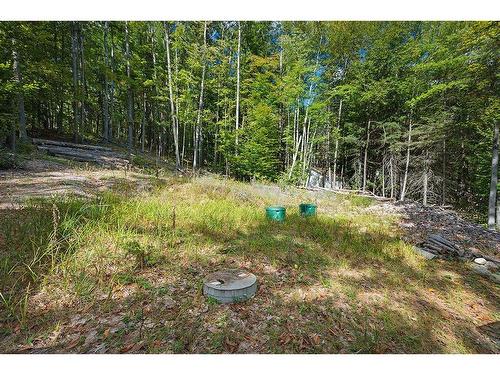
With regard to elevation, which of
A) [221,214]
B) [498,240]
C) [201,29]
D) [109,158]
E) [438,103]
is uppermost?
[201,29]

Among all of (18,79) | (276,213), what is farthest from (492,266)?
(18,79)

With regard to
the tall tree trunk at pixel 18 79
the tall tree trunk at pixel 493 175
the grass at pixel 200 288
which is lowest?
the grass at pixel 200 288

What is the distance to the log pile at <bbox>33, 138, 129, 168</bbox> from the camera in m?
10.9

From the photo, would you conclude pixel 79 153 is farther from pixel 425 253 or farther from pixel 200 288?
pixel 425 253

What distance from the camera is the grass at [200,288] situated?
6.83ft

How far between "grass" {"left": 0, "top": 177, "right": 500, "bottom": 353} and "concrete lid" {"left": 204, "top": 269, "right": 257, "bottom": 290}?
169 millimetres

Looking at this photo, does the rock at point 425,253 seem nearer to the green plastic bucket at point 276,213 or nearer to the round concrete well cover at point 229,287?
the green plastic bucket at point 276,213

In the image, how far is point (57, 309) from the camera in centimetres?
229

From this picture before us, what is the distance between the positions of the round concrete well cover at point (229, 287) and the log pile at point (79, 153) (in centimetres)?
938

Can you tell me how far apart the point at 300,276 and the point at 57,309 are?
277 centimetres

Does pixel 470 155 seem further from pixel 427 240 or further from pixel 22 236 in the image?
pixel 22 236

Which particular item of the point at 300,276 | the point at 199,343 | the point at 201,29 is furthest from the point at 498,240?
the point at 201,29

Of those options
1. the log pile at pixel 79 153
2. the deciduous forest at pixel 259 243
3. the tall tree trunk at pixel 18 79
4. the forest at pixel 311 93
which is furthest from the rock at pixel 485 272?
the tall tree trunk at pixel 18 79

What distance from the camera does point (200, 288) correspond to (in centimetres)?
272
